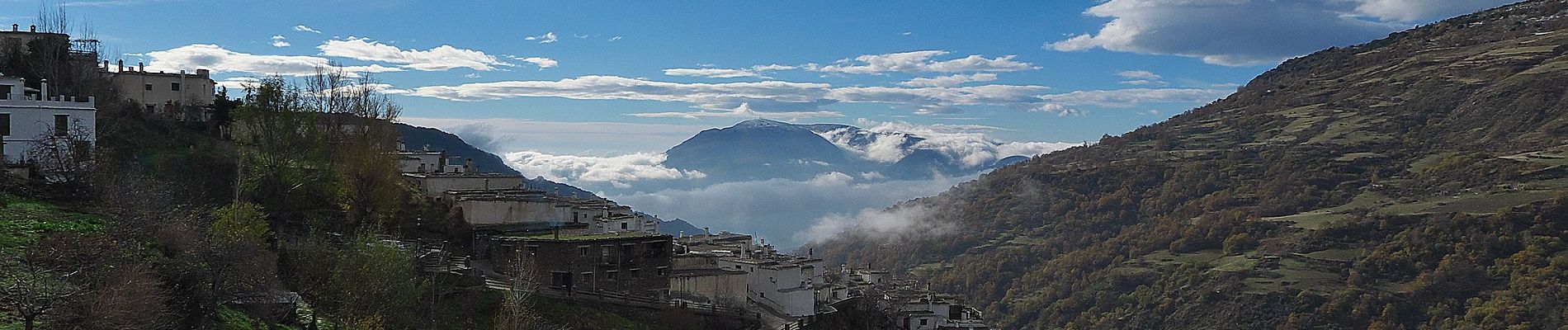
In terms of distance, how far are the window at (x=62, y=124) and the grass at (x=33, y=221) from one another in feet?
17.4

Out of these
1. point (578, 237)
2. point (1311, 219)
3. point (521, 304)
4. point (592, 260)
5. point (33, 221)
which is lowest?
point (1311, 219)

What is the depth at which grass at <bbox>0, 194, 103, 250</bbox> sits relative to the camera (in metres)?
25.3

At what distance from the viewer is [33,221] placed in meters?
27.8

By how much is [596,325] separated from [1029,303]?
3892 inches

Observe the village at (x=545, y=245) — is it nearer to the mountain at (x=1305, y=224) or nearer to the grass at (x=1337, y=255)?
the mountain at (x=1305, y=224)

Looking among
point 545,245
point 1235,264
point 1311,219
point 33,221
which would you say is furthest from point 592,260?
point 1311,219

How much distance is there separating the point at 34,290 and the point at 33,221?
1056 cm

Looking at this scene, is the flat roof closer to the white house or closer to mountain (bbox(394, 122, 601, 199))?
the white house

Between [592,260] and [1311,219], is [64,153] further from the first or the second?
[1311,219]

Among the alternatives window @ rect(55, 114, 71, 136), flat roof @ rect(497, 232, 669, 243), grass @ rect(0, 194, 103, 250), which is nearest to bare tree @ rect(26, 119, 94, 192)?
window @ rect(55, 114, 71, 136)

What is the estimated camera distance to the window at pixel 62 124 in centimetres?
3634

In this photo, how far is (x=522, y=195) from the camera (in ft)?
149

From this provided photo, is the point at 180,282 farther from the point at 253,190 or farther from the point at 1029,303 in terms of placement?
the point at 1029,303

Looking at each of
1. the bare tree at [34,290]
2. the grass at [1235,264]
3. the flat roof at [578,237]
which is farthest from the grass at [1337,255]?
the bare tree at [34,290]
